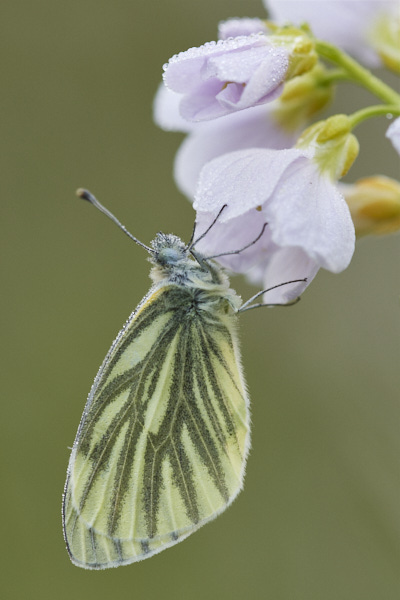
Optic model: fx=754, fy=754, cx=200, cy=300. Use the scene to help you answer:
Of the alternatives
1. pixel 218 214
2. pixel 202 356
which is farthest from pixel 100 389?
pixel 218 214

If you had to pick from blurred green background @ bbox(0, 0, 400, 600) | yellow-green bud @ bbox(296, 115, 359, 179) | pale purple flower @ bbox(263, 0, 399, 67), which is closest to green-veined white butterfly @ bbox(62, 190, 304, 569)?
yellow-green bud @ bbox(296, 115, 359, 179)

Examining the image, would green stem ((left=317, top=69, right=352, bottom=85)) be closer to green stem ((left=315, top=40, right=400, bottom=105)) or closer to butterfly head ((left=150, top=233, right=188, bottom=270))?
green stem ((left=315, top=40, right=400, bottom=105))

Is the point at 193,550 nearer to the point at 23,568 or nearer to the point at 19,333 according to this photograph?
the point at 23,568

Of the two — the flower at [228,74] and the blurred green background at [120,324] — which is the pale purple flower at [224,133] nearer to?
the flower at [228,74]

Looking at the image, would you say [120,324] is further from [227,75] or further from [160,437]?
[227,75]

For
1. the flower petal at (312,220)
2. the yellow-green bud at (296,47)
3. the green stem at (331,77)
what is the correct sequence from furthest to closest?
the green stem at (331,77)
the yellow-green bud at (296,47)
the flower petal at (312,220)

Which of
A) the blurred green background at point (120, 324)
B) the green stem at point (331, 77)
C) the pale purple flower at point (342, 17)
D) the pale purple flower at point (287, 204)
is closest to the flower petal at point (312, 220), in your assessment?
the pale purple flower at point (287, 204)

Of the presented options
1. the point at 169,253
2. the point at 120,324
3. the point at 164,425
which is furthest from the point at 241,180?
the point at 120,324
